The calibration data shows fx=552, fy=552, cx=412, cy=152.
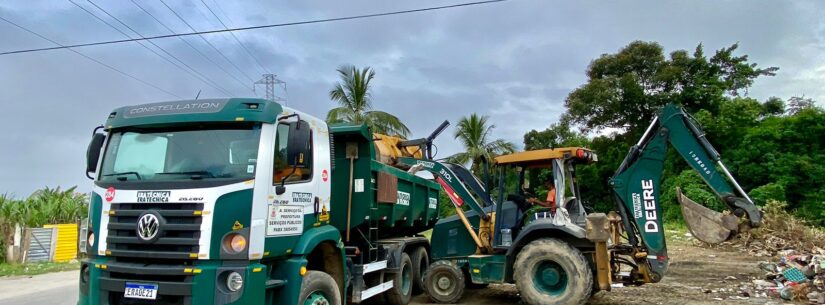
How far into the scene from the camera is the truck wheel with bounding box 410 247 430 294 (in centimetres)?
1005

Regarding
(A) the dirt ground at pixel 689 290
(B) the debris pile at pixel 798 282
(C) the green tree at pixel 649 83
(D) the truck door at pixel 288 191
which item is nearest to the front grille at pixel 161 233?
(D) the truck door at pixel 288 191

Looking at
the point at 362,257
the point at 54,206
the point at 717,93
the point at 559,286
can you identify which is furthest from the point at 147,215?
the point at 717,93

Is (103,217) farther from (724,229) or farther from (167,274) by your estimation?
(724,229)

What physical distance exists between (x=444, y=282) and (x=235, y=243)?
5037 millimetres

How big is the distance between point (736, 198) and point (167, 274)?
25.2 ft

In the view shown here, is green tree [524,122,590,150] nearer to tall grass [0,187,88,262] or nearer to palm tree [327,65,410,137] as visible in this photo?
palm tree [327,65,410,137]

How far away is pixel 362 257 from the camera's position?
7.95 meters

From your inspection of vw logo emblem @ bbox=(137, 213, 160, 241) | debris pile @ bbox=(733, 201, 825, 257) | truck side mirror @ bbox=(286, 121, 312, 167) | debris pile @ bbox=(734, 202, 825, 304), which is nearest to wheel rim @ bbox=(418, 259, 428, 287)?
truck side mirror @ bbox=(286, 121, 312, 167)

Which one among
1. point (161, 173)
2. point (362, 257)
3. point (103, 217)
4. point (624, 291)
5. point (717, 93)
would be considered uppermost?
point (717, 93)

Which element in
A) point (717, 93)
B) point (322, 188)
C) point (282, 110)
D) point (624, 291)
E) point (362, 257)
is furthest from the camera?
point (717, 93)

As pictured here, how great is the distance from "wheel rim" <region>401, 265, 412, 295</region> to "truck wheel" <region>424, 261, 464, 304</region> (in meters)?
0.30

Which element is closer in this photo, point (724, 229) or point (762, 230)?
point (724, 229)

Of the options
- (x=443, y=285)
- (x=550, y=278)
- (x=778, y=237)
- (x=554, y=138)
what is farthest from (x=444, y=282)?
(x=554, y=138)

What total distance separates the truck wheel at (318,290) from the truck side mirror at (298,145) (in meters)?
1.27
